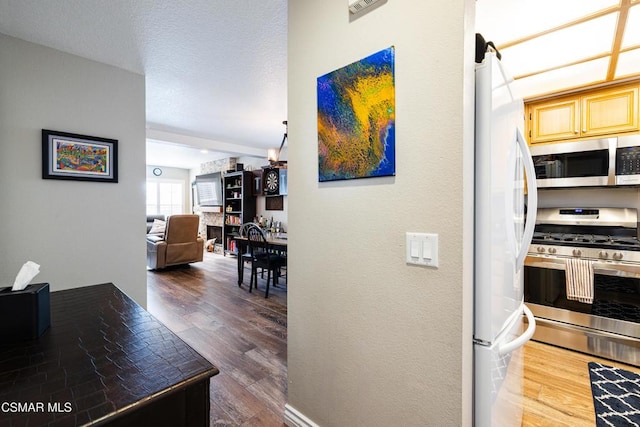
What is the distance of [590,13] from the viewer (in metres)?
1.59

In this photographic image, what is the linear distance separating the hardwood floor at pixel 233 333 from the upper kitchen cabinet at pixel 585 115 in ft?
10.4

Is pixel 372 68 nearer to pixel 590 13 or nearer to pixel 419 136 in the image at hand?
pixel 419 136

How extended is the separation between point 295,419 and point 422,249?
1.22 meters

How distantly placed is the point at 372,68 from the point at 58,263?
278cm

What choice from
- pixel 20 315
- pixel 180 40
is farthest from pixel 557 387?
pixel 180 40

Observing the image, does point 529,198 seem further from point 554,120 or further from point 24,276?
point 554,120

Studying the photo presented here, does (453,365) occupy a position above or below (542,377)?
above

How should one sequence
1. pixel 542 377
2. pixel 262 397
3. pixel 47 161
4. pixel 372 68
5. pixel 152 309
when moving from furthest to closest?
pixel 152 309
pixel 47 161
pixel 542 377
pixel 262 397
pixel 372 68

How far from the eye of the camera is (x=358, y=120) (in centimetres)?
122

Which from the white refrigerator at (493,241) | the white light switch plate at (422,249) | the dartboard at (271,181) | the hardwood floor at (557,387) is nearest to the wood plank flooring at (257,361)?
the hardwood floor at (557,387)

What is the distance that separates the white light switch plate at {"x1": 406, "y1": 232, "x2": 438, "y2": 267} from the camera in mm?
1007

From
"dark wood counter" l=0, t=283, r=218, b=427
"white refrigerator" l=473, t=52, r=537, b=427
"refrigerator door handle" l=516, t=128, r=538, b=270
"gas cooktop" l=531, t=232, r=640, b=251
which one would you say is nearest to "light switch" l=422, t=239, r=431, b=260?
"white refrigerator" l=473, t=52, r=537, b=427

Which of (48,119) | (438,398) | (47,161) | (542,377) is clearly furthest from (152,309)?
(542,377)

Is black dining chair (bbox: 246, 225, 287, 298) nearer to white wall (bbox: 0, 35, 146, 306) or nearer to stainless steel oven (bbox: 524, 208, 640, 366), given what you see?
white wall (bbox: 0, 35, 146, 306)
